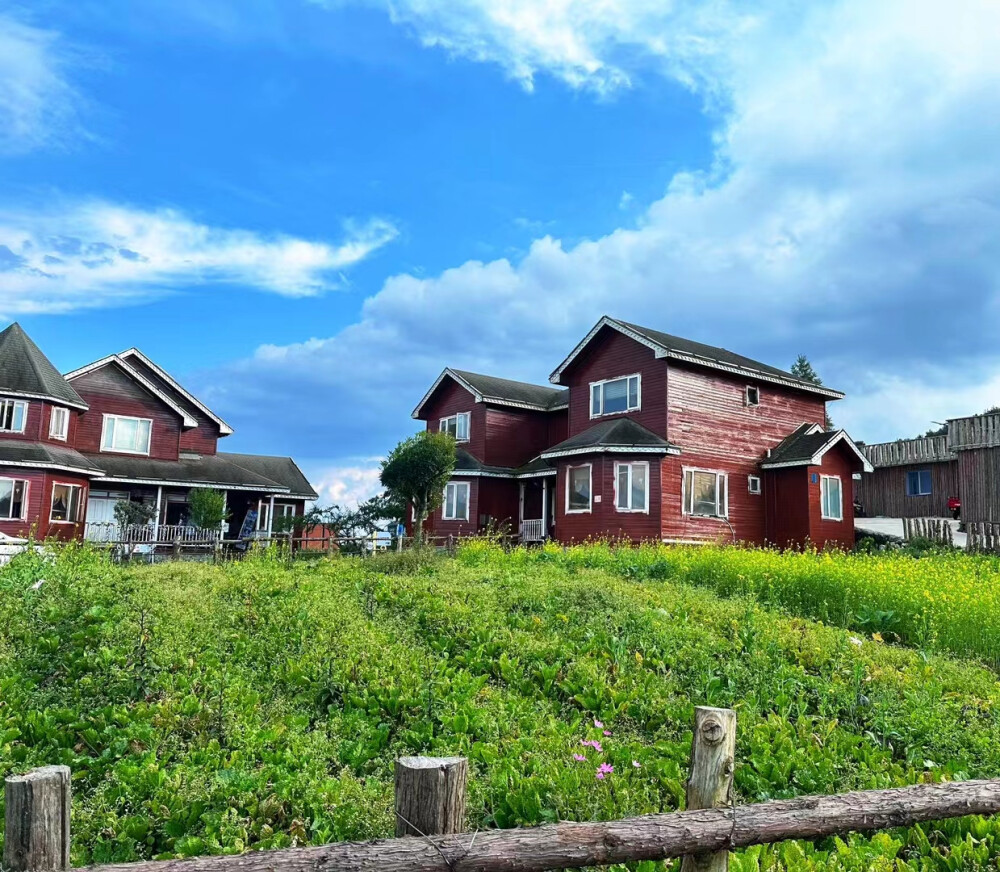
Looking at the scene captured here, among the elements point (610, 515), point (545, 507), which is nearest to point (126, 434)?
point (545, 507)

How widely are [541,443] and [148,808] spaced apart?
30.9m

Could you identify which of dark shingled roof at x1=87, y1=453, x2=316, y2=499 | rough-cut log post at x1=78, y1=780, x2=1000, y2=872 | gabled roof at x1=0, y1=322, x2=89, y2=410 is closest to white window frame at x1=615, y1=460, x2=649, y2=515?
dark shingled roof at x1=87, y1=453, x2=316, y2=499

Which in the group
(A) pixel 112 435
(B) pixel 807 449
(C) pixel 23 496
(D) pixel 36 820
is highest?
(A) pixel 112 435

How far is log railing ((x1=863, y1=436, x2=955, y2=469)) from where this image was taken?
1448 inches

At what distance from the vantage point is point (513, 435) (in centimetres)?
3516

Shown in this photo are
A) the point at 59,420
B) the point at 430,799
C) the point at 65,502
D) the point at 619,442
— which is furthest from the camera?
the point at 59,420

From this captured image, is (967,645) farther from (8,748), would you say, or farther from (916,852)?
(8,748)

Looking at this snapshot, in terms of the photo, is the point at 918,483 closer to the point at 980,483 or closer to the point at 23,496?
the point at 980,483

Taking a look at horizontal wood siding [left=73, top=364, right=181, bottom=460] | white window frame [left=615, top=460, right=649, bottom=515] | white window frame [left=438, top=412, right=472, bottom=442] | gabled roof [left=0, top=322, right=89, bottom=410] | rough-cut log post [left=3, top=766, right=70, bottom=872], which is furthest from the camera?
white window frame [left=438, top=412, right=472, bottom=442]

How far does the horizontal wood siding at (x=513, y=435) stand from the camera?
113ft

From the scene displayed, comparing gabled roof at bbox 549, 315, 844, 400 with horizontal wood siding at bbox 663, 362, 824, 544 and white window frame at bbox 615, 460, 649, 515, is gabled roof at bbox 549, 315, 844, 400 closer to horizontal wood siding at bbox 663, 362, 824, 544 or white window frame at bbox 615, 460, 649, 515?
horizontal wood siding at bbox 663, 362, 824, 544

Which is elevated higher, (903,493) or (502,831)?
(903,493)

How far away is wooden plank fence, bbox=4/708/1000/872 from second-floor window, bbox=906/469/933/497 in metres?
38.7

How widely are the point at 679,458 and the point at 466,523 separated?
33.5 ft
